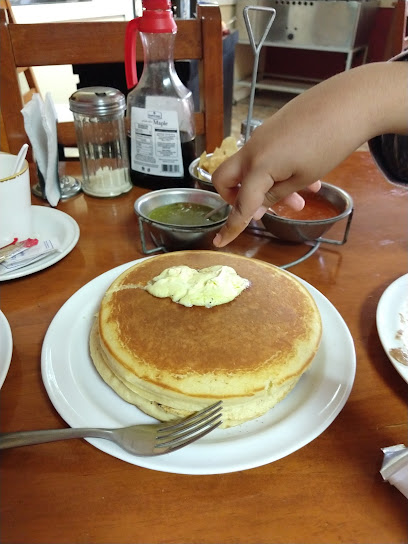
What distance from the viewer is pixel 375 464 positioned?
22.1 inches

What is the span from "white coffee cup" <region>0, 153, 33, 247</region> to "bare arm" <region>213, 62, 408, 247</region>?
1.73 ft

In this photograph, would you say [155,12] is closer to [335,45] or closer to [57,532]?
[57,532]

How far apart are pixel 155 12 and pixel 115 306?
0.75 metres

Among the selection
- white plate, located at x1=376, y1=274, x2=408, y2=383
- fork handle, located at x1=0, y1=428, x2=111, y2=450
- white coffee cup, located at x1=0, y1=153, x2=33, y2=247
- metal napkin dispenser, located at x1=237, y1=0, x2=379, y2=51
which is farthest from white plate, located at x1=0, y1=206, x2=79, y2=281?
metal napkin dispenser, located at x1=237, y1=0, x2=379, y2=51

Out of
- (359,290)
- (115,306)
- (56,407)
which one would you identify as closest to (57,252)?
(115,306)

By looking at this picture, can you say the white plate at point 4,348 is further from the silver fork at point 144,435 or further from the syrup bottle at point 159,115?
the syrup bottle at point 159,115

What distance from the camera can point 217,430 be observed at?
0.60m

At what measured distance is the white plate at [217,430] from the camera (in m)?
0.54

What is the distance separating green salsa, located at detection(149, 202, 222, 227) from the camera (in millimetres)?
1016

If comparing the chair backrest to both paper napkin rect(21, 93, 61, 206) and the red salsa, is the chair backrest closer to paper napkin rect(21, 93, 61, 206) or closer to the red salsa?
paper napkin rect(21, 93, 61, 206)

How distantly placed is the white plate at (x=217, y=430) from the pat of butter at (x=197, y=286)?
0.16 meters

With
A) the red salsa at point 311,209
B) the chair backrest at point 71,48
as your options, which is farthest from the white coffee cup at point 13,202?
the red salsa at point 311,209

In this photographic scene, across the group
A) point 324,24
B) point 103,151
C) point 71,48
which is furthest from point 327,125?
point 324,24

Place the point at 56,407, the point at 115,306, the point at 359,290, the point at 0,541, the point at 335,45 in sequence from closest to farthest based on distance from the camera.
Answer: the point at 0,541
the point at 56,407
the point at 115,306
the point at 359,290
the point at 335,45
